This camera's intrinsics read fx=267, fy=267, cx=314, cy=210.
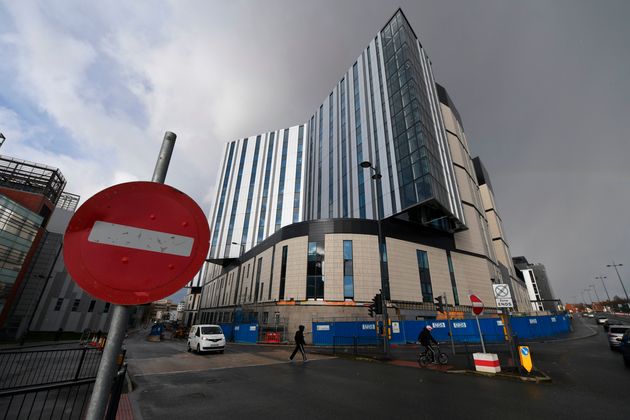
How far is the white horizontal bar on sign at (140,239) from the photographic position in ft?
5.63

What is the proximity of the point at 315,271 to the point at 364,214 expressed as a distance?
10.5m

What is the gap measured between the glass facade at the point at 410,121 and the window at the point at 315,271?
1099 centimetres

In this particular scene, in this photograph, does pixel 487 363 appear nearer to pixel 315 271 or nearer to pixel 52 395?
pixel 52 395

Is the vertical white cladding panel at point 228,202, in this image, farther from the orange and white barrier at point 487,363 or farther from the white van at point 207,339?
the orange and white barrier at point 487,363

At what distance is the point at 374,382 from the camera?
8.48 meters

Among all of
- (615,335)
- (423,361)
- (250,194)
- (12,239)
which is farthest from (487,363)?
(250,194)

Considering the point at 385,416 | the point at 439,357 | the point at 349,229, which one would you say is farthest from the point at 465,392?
the point at 349,229

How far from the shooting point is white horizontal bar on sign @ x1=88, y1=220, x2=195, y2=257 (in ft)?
5.63

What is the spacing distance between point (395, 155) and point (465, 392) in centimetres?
2961

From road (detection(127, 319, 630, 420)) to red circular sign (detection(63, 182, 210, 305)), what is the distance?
5.32 m

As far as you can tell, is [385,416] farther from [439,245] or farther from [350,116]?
[350,116]

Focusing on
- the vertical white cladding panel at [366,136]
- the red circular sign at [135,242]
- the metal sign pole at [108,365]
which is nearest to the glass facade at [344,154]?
the vertical white cladding panel at [366,136]

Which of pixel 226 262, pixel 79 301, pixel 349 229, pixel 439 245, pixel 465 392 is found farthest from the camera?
pixel 226 262

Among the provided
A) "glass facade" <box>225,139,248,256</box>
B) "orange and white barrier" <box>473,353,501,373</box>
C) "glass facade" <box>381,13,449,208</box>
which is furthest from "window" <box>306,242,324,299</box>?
"glass facade" <box>225,139,248,256</box>
